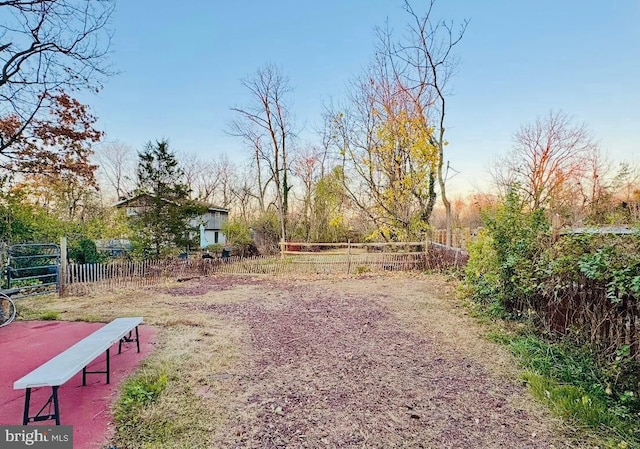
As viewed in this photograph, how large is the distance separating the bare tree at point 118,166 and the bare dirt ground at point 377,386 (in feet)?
79.0

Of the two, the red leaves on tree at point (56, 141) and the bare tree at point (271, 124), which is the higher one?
the bare tree at point (271, 124)

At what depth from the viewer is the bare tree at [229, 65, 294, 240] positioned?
17.8 meters

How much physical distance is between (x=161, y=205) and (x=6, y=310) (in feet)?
25.0

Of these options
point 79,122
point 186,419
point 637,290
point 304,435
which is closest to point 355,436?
point 304,435

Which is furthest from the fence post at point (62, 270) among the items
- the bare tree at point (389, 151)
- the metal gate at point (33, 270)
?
the bare tree at point (389, 151)

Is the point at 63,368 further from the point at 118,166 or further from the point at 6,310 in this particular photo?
the point at 118,166

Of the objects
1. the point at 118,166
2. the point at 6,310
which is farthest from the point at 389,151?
the point at 118,166

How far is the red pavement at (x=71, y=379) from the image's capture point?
2.40 metres

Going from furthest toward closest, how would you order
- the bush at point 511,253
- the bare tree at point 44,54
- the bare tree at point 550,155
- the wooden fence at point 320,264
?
the bare tree at point 550,155, the wooden fence at point 320,264, the bare tree at point 44,54, the bush at point 511,253

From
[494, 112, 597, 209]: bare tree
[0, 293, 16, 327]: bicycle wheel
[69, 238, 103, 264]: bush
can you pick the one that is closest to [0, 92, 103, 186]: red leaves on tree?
[69, 238, 103, 264]: bush

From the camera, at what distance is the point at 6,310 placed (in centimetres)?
513

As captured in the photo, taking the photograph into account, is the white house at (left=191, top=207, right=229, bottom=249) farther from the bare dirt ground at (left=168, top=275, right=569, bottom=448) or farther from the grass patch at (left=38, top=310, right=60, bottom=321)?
the bare dirt ground at (left=168, top=275, right=569, bottom=448)

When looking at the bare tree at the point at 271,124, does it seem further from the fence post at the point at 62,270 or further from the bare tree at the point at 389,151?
the fence post at the point at 62,270

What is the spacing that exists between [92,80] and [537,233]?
32.9 ft
